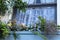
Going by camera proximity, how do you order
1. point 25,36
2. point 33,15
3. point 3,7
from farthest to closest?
Result: point 33,15 → point 3,7 → point 25,36

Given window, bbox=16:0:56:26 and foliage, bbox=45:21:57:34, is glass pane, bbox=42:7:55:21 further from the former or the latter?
foliage, bbox=45:21:57:34

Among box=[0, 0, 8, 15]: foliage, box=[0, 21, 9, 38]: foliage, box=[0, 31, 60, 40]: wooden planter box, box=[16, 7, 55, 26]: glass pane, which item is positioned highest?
box=[0, 0, 8, 15]: foliage

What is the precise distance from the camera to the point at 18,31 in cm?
418

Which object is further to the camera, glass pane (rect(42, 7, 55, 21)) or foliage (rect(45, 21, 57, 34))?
glass pane (rect(42, 7, 55, 21))

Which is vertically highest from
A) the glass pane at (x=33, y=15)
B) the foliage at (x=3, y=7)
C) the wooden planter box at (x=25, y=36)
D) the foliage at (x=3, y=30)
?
the foliage at (x=3, y=7)

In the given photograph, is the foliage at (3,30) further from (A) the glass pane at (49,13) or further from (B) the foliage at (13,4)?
(A) the glass pane at (49,13)

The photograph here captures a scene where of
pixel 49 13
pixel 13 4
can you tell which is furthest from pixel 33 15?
pixel 13 4

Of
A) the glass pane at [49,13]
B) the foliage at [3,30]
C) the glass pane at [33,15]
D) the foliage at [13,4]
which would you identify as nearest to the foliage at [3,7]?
the foliage at [13,4]

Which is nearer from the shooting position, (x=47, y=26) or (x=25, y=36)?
(x=47, y=26)

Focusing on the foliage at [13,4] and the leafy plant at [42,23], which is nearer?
the leafy plant at [42,23]

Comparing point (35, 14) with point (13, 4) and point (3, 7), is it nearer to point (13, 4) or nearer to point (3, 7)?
point (13, 4)

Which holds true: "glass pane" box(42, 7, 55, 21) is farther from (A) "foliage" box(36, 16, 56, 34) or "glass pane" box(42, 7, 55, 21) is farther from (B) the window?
(A) "foliage" box(36, 16, 56, 34)

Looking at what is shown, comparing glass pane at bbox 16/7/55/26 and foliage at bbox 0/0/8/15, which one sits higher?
foliage at bbox 0/0/8/15

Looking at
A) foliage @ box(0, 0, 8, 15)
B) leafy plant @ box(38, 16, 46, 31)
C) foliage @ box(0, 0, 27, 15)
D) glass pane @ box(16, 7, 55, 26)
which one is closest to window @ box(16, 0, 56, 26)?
glass pane @ box(16, 7, 55, 26)
